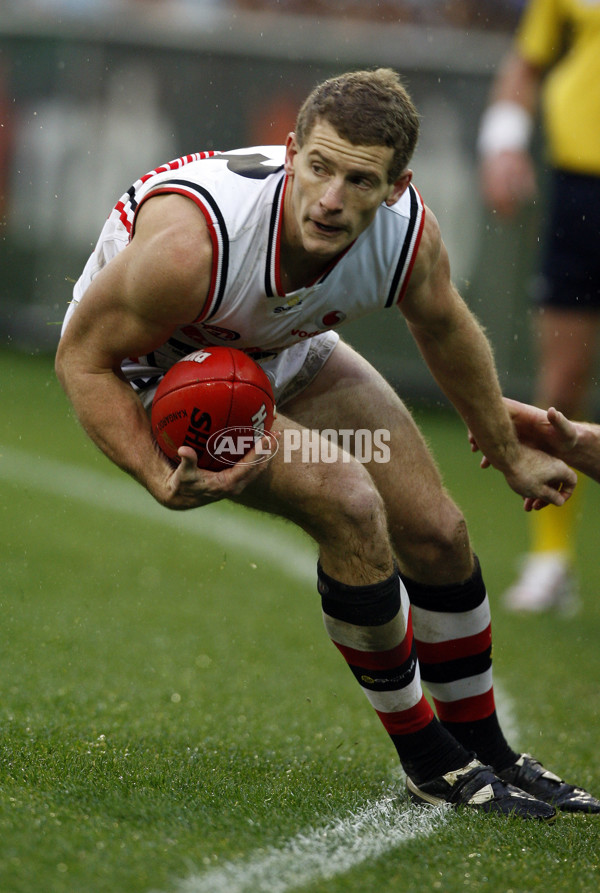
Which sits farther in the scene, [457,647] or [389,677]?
[457,647]

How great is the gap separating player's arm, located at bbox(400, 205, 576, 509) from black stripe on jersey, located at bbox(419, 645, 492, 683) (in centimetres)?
50

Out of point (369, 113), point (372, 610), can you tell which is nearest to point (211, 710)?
point (372, 610)

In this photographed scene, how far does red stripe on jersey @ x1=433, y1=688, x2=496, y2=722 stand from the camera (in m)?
3.70

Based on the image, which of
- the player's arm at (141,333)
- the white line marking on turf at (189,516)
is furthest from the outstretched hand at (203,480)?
the white line marking on turf at (189,516)

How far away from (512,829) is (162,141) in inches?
270

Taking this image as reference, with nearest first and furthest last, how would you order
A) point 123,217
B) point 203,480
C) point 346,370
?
point 203,480, point 123,217, point 346,370

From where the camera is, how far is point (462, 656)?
12.1 feet

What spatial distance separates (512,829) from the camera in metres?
3.07

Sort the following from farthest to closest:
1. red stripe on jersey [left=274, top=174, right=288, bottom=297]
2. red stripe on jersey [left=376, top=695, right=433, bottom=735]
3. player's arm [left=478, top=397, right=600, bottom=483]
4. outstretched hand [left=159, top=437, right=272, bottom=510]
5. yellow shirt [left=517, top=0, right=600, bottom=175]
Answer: yellow shirt [left=517, top=0, right=600, bottom=175]
player's arm [left=478, top=397, right=600, bottom=483]
red stripe on jersey [left=376, top=695, right=433, bottom=735]
red stripe on jersey [left=274, top=174, right=288, bottom=297]
outstretched hand [left=159, top=437, right=272, bottom=510]

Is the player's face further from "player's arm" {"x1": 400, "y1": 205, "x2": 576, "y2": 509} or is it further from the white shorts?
the white shorts

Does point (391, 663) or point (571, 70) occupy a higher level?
point (571, 70)

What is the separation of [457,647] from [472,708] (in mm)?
196

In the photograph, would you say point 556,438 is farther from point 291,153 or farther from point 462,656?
point 291,153

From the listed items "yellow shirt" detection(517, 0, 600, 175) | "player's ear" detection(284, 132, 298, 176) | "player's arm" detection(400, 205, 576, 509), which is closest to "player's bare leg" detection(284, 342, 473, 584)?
"player's arm" detection(400, 205, 576, 509)
